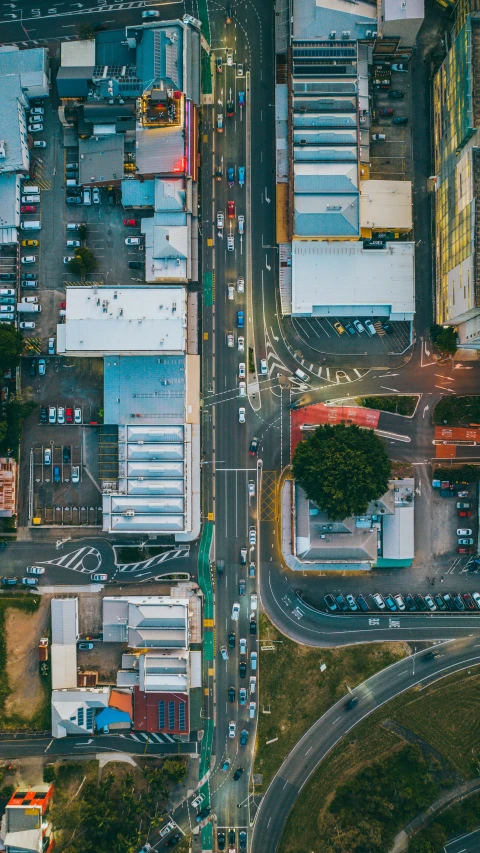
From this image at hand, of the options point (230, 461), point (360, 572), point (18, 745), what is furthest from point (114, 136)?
point (18, 745)

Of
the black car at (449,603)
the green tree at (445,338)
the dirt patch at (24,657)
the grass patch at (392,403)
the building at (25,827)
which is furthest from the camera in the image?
the dirt patch at (24,657)

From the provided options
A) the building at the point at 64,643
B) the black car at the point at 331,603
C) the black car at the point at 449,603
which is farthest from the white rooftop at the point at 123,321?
the black car at the point at 449,603

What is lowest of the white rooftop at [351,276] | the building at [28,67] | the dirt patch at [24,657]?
the dirt patch at [24,657]

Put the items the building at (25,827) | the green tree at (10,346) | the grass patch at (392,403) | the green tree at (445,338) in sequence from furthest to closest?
the grass patch at (392,403) → the green tree at (445,338) → the green tree at (10,346) → the building at (25,827)

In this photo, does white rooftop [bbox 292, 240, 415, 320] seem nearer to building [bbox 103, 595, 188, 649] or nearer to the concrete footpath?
building [bbox 103, 595, 188, 649]

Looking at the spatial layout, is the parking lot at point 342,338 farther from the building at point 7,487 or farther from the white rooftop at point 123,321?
the building at point 7,487

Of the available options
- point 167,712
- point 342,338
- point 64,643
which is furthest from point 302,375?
point 64,643

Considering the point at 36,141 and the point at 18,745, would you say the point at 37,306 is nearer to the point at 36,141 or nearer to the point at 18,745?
the point at 36,141
